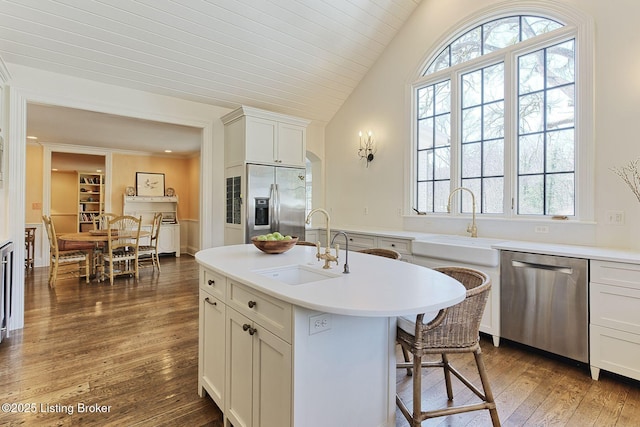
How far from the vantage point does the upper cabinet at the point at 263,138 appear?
4113 millimetres

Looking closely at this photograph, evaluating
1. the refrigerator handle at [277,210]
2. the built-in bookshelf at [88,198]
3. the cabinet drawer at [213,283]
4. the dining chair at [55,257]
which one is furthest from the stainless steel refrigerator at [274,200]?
the built-in bookshelf at [88,198]

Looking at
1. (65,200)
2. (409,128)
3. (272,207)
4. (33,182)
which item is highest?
(409,128)

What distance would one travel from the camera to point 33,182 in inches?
245

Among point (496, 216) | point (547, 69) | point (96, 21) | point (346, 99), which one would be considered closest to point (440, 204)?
point (496, 216)

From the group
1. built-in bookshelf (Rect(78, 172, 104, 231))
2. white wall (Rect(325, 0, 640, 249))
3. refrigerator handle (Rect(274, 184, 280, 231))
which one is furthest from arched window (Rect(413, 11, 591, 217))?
built-in bookshelf (Rect(78, 172, 104, 231))

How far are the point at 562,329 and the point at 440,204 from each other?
1879 millimetres

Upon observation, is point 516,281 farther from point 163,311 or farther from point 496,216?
point 163,311

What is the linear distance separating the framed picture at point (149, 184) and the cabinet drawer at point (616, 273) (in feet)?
26.1

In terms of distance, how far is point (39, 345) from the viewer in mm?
2719

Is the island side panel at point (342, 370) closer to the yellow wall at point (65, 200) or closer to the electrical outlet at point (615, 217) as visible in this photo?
the electrical outlet at point (615, 217)

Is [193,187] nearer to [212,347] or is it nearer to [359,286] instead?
[212,347]

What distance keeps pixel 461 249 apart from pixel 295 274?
1.80 m

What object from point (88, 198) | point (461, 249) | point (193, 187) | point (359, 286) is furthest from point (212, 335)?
point (88, 198)

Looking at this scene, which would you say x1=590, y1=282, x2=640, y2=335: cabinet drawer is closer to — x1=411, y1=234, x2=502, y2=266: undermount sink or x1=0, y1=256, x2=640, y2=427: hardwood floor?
x1=0, y1=256, x2=640, y2=427: hardwood floor
